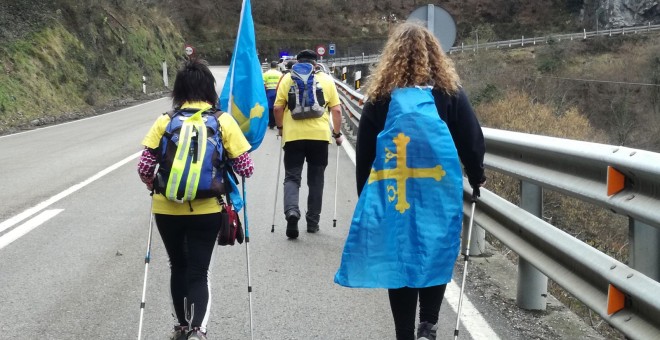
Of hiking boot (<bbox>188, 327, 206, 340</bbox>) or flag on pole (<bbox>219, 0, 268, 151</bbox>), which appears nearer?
hiking boot (<bbox>188, 327, 206, 340</bbox>)

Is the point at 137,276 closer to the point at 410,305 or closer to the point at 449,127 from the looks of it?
the point at 410,305

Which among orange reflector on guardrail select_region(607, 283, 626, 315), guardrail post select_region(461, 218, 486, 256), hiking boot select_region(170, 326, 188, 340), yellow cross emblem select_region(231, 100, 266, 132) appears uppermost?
yellow cross emblem select_region(231, 100, 266, 132)

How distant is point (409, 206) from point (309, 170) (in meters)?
4.43

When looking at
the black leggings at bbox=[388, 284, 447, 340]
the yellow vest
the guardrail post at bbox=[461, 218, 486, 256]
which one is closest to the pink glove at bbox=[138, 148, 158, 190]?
the black leggings at bbox=[388, 284, 447, 340]

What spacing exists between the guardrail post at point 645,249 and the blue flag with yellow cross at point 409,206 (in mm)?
821

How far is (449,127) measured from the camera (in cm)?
376

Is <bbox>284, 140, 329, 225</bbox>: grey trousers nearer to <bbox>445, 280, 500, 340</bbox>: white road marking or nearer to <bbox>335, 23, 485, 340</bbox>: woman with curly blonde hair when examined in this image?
<bbox>445, 280, 500, 340</bbox>: white road marking

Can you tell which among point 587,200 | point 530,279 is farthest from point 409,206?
point 530,279

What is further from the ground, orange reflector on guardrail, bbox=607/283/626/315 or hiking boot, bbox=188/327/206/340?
orange reflector on guardrail, bbox=607/283/626/315

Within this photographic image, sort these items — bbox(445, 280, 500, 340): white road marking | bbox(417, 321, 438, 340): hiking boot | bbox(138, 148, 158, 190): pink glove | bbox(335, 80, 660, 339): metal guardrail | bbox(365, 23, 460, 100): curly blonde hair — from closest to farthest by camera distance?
bbox(335, 80, 660, 339): metal guardrail, bbox(365, 23, 460, 100): curly blonde hair, bbox(417, 321, 438, 340): hiking boot, bbox(138, 148, 158, 190): pink glove, bbox(445, 280, 500, 340): white road marking

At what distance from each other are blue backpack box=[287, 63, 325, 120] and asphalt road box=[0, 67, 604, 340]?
1.31 metres

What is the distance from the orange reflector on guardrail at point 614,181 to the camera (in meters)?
3.39

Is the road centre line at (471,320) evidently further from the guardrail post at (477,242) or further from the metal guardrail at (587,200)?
the guardrail post at (477,242)

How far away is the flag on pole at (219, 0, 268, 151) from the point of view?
Result: 15.6ft
